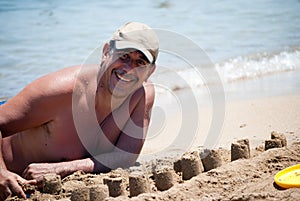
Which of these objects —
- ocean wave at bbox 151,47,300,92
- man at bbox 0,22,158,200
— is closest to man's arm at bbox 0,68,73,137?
man at bbox 0,22,158,200

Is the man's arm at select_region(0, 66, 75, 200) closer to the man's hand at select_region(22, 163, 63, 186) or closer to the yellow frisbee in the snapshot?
the man's hand at select_region(22, 163, 63, 186)

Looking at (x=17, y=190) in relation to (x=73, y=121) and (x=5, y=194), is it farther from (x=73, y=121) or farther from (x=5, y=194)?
(x=73, y=121)

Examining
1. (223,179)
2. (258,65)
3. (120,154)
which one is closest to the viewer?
(223,179)

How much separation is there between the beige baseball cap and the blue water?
11.5 ft

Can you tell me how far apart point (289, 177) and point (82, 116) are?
1738 mm

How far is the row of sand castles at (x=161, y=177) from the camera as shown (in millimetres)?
3373

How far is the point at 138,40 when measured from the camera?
4289 millimetres

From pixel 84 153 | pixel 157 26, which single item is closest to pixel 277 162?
pixel 84 153

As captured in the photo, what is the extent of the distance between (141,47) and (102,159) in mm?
956

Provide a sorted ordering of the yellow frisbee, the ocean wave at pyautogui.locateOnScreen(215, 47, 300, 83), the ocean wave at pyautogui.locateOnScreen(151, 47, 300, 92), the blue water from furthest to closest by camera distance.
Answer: the blue water, the ocean wave at pyautogui.locateOnScreen(215, 47, 300, 83), the ocean wave at pyautogui.locateOnScreen(151, 47, 300, 92), the yellow frisbee

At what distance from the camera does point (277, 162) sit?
12.7 ft

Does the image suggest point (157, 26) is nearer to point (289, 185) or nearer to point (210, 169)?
point (210, 169)

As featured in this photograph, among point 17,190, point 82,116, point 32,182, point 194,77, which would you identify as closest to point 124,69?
point 82,116

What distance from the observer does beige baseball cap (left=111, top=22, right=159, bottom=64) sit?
4.27 meters
